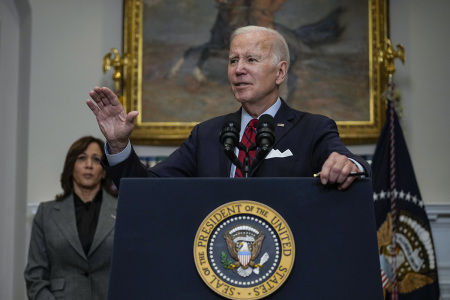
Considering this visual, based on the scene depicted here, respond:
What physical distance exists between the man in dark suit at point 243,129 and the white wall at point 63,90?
3675mm

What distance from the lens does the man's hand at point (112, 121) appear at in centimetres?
229

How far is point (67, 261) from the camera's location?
4.79 meters

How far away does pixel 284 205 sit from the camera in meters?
1.80

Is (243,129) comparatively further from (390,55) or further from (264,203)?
(390,55)

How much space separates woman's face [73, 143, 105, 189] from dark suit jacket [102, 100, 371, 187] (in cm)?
267

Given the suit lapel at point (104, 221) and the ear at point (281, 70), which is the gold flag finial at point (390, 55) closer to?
the suit lapel at point (104, 221)

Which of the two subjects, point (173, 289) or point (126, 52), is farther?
point (126, 52)

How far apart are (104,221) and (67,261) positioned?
40 centimetres

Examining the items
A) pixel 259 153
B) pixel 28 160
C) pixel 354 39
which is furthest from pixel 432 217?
pixel 259 153

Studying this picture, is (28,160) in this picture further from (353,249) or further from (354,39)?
(353,249)

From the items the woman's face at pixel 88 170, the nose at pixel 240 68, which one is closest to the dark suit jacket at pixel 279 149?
the nose at pixel 240 68

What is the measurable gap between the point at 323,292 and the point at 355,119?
4613 millimetres

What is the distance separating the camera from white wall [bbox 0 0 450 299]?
616cm

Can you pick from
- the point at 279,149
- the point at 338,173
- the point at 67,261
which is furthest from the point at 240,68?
the point at 67,261
